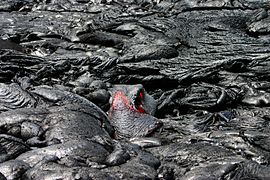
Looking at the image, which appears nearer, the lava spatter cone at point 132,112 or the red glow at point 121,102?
the lava spatter cone at point 132,112

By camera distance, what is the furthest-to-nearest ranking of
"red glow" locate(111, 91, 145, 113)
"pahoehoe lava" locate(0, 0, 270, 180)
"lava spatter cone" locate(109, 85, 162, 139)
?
"red glow" locate(111, 91, 145, 113) → "lava spatter cone" locate(109, 85, 162, 139) → "pahoehoe lava" locate(0, 0, 270, 180)

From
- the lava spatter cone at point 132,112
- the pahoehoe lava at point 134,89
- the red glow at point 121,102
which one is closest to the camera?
the pahoehoe lava at point 134,89

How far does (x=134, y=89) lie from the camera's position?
8.93 meters

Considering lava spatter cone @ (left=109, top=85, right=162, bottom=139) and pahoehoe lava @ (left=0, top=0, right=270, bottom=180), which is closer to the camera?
pahoehoe lava @ (left=0, top=0, right=270, bottom=180)

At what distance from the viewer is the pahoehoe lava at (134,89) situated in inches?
242

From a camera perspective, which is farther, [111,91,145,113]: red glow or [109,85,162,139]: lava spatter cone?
[111,91,145,113]: red glow

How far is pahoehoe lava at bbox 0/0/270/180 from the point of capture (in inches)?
242

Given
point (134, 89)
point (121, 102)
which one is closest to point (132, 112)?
point (121, 102)

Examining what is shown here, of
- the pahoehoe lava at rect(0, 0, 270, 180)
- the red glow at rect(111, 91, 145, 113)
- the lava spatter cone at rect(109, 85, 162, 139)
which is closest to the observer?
the pahoehoe lava at rect(0, 0, 270, 180)

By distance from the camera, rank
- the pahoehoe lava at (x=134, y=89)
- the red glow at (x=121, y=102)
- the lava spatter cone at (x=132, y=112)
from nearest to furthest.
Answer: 1. the pahoehoe lava at (x=134, y=89)
2. the lava spatter cone at (x=132, y=112)
3. the red glow at (x=121, y=102)

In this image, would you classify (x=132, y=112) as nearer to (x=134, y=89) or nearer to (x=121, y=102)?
(x=121, y=102)

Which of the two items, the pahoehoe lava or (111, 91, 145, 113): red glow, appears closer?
the pahoehoe lava

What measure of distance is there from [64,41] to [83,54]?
1216 mm

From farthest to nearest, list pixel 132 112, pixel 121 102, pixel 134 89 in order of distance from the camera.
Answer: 1. pixel 134 89
2. pixel 121 102
3. pixel 132 112
